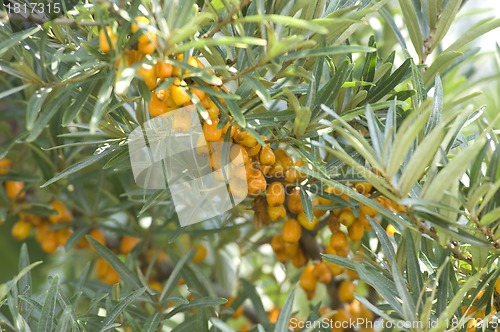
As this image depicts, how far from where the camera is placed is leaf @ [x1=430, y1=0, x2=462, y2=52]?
0.94 meters

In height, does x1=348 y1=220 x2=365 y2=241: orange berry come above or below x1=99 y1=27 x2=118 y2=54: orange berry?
below

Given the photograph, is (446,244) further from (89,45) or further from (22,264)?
(22,264)

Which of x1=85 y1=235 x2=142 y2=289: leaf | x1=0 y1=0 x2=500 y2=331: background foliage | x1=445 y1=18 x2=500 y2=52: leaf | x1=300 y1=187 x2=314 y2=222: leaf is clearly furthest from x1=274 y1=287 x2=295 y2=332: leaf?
x1=445 y1=18 x2=500 y2=52: leaf

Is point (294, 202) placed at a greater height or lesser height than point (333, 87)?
lesser

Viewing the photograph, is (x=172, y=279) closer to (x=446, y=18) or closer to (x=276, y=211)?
(x=276, y=211)

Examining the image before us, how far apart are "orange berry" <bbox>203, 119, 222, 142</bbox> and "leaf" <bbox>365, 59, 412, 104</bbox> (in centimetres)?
23

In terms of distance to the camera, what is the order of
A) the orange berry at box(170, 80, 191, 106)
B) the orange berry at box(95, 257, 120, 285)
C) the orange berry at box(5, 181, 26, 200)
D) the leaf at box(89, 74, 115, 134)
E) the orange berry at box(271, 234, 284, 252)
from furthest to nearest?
the orange berry at box(95, 257, 120, 285) < the orange berry at box(5, 181, 26, 200) < the orange berry at box(271, 234, 284, 252) < the orange berry at box(170, 80, 191, 106) < the leaf at box(89, 74, 115, 134)

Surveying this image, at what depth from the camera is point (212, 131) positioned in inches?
30.7

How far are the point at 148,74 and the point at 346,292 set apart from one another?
711mm

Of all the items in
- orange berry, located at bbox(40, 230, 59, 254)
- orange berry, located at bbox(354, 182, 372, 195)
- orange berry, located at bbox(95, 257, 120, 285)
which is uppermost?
orange berry, located at bbox(354, 182, 372, 195)

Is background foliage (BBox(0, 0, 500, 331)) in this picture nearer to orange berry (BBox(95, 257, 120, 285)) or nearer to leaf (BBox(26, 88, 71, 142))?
leaf (BBox(26, 88, 71, 142))

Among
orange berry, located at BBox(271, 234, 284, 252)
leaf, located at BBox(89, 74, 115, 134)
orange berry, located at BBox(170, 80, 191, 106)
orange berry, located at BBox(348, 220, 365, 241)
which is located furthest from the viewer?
orange berry, located at BBox(271, 234, 284, 252)

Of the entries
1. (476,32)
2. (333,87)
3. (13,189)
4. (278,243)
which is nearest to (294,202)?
(278,243)

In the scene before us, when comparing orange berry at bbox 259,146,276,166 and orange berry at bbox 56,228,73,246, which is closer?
orange berry at bbox 259,146,276,166
